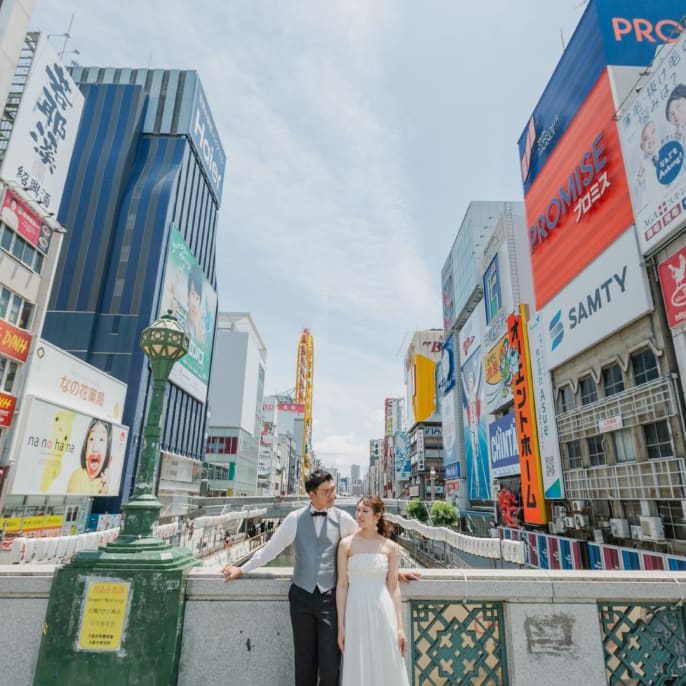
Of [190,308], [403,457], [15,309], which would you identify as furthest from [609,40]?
[403,457]

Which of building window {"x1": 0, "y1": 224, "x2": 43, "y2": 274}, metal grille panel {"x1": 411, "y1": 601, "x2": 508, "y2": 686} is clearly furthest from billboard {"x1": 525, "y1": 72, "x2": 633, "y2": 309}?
building window {"x1": 0, "y1": 224, "x2": 43, "y2": 274}

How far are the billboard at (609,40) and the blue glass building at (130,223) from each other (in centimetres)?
3872

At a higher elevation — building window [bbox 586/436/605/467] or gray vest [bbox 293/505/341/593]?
building window [bbox 586/436/605/467]

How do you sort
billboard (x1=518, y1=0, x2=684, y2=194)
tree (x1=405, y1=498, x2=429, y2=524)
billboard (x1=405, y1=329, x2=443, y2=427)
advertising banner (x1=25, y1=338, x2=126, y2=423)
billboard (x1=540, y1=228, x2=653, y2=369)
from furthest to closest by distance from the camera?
billboard (x1=405, y1=329, x2=443, y2=427) → tree (x1=405, y1=498, x2=429, y2=524) → advertising banner (x1=25, y1=338, x2=126, y2=423) → billboard (x1=518, y1=0, x2=684, y2=194) → billboard (x1=540, y1=228, x2=653, y2=369)

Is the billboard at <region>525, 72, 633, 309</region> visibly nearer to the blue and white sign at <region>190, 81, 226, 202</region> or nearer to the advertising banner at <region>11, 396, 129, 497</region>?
the advertising banner at <region>11, 396, 129, 497</region>

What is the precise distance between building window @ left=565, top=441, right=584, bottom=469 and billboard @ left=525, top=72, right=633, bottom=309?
29.3ft

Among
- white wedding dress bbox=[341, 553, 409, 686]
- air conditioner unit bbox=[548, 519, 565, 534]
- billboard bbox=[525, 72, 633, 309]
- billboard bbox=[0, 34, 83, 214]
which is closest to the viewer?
white wedding dress bbox=[341, 553, 409, 686]

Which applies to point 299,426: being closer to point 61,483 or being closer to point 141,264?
point 141,264

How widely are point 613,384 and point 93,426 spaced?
30.6 metres

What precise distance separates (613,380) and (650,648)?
21704mm

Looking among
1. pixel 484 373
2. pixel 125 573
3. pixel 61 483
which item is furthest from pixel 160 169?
pixel 125 573

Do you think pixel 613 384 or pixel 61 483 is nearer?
pixel 613 384

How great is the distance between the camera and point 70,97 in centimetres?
2744

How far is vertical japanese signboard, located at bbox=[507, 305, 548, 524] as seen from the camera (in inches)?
1115
